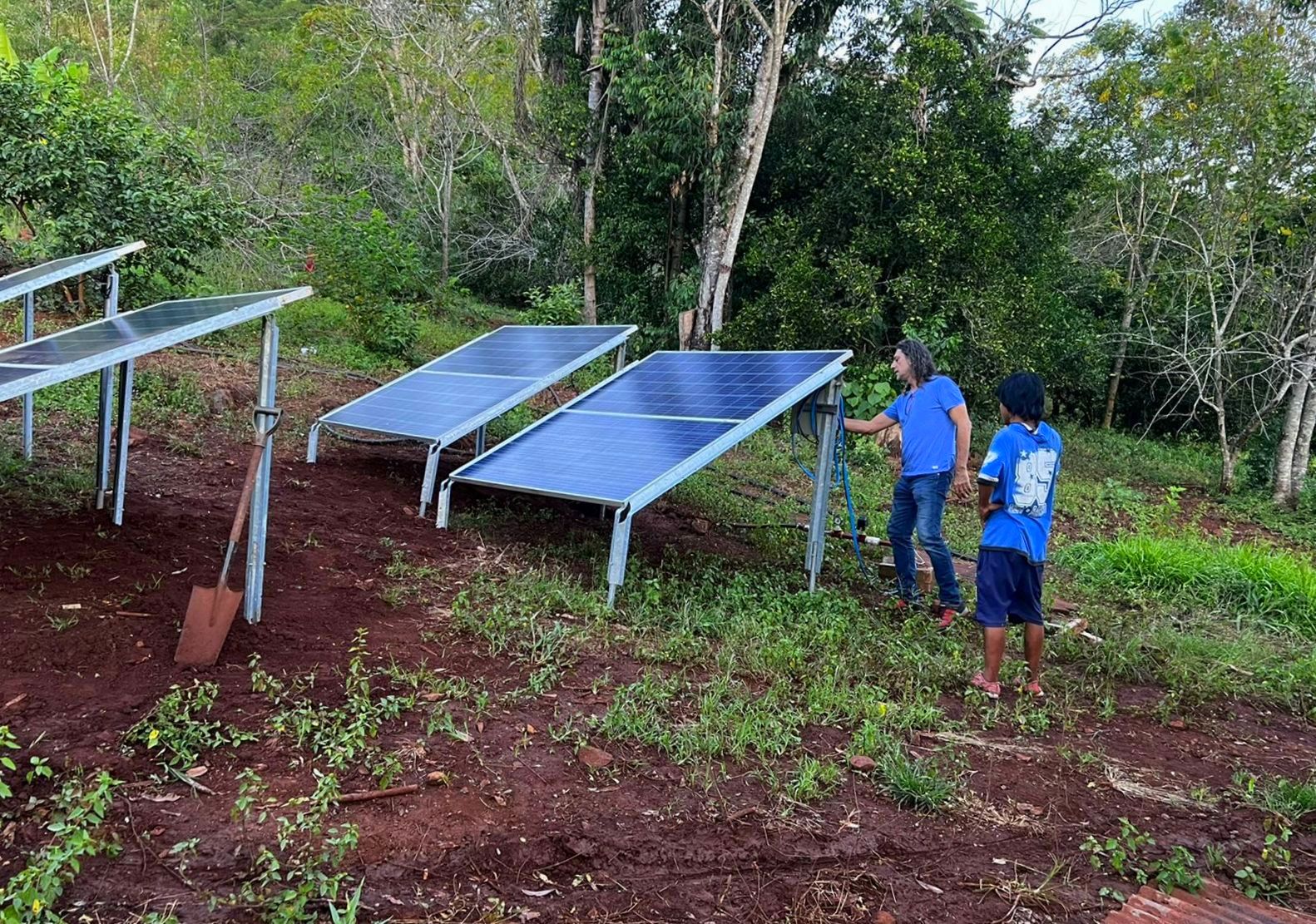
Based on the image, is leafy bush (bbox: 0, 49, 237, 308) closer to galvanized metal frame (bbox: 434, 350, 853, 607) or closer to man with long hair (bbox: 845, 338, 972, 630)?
galvanized metal frame (bbox: 434, 350, 853, 607)

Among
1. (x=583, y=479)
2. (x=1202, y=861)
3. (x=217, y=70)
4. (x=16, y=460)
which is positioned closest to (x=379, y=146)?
(x=217, y=70)

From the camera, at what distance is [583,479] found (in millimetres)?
5988

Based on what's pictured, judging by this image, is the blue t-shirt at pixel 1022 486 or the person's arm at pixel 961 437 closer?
the blue t-shirt at pixel 1022 486

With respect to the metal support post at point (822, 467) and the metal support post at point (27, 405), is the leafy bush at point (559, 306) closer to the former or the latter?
the metal support post at point (27, 405)

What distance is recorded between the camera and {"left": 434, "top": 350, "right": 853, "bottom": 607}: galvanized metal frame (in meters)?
5.45

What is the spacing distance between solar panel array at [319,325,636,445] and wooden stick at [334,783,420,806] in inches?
159

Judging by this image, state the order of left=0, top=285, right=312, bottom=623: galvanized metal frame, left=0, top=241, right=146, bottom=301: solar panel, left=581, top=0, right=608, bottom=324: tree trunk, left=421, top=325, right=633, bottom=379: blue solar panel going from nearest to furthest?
1. left=0, top=285, right=312, bottom=623: galvanized metal frame
2. left=0, top=241, right=146, bottom=301: solar panel
3. left=421, top=325, right=633, bottom=379: blue solar panel
4. left=581, top=0, right=608, bottom=324: tree trunk

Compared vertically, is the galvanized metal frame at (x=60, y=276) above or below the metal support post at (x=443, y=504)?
above

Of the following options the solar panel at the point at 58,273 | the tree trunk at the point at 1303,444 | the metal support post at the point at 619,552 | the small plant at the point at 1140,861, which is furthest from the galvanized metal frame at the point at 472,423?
the tree trunk at the point at 1303,444

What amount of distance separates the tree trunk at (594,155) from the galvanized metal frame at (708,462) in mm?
9195

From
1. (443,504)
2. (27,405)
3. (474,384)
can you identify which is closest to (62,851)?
(443,504)

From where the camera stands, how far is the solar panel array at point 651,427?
5785 millimetres

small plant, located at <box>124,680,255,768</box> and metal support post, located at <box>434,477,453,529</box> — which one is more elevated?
metal support post, located at <box>434,477,453,529</box>

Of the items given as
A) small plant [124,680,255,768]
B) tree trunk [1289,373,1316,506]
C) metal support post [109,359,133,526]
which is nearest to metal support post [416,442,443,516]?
metal support post [109,359,133,526]
